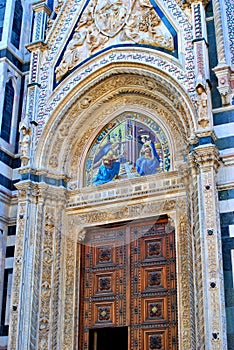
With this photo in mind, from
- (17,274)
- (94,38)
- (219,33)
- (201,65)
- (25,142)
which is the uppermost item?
(94,38)

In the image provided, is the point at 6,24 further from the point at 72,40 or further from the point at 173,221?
the point at 173,221

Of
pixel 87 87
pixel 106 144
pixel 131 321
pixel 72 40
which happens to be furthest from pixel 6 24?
pixel 131 321

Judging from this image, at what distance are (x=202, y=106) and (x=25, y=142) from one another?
3974 mm

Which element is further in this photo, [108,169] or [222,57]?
[108,169]

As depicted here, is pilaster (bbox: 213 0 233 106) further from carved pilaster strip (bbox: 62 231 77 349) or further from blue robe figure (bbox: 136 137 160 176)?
carved pilaster strip (bbox: 62 231 77 349)

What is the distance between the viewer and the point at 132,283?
36.9 ft

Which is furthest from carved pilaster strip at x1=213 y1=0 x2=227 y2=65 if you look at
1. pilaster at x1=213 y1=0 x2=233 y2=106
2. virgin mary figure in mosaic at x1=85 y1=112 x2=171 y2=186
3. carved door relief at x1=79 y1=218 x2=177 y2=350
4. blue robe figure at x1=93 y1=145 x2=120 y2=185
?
carved door relief at x1=79 y1=218 x2=177 y2=350

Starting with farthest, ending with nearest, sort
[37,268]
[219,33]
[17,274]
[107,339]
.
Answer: [107,339], [219,33], [37,268], [17,274]

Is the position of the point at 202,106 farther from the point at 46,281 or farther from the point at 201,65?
the point at 46,281

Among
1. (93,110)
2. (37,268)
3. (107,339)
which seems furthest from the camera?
(93,110)

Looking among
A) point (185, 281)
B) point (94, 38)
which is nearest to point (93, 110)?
point (94, 38)

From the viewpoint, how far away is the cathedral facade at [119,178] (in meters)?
10.4

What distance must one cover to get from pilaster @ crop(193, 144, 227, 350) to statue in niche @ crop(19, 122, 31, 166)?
382 centimetres

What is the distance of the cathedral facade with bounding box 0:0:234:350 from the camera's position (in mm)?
10422
